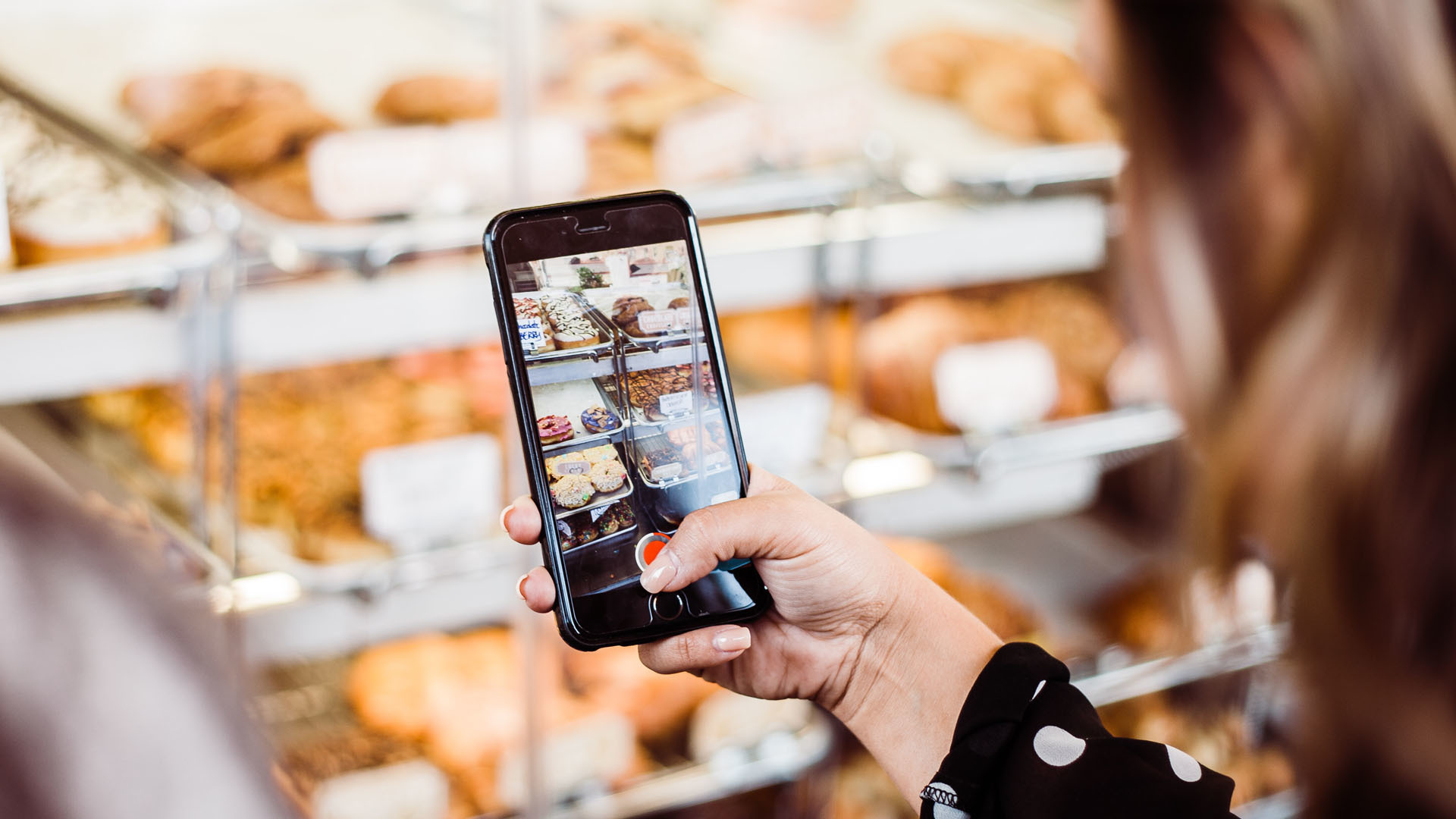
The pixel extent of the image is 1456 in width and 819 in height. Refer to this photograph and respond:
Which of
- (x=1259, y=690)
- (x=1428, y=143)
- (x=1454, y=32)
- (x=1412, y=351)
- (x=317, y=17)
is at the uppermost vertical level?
(x=317, y=17)

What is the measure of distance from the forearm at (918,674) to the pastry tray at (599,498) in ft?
0.68

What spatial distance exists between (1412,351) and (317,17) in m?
1.26

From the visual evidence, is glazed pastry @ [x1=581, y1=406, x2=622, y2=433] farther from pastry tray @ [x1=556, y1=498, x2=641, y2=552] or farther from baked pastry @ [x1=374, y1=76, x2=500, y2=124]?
baked pastry @ [x1=374, y1=76, x2=500, y2=124]

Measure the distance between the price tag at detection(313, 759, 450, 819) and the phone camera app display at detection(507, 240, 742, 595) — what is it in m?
0.74

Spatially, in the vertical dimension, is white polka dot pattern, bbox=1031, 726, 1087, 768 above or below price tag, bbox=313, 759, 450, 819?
above

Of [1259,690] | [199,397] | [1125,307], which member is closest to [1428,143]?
[1125,307]

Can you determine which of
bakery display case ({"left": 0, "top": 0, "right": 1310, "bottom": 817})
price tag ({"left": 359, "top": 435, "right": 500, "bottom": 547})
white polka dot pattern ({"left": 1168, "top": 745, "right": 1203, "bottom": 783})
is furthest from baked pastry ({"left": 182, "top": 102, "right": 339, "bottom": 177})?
white polka dot pattern ({"left": 1168, "top": 745, "right": 1203, "bottom": 783})

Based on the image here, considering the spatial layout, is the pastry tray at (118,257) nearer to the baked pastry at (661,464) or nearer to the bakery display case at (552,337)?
the bakery display case at (552,337)

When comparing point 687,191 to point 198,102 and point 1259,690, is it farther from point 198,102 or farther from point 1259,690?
point 1259,690

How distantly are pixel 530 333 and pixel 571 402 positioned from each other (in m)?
0.05

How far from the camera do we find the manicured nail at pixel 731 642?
2.18 ft

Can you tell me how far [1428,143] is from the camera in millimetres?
1020

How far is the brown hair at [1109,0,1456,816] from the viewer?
1.02 m

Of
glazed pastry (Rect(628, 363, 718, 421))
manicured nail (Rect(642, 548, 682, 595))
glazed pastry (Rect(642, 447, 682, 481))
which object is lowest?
manicured nail (Rect(642, 548, 682, 595))
